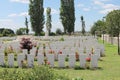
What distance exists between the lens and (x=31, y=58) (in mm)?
18688

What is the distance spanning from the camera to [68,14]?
83.2 metres

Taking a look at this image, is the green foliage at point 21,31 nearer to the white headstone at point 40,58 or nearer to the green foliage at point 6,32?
Result: the green foliage at point 6,32

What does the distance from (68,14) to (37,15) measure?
295 inches

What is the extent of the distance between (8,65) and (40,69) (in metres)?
9.12

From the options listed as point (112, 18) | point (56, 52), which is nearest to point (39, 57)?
point (56, 52)

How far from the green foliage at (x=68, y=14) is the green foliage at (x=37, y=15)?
17.9 ft

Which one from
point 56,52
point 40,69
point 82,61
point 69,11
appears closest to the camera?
point 40,69

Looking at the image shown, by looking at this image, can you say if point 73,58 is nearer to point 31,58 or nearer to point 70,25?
point 31,58

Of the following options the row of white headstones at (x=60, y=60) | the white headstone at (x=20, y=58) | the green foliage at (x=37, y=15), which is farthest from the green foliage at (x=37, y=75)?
the green foliage at (x=37, y=15)

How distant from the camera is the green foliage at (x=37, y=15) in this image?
263ft

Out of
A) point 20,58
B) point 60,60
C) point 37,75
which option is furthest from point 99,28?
point 37,75

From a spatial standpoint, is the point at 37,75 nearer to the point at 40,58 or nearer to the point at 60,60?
the point at 60,60

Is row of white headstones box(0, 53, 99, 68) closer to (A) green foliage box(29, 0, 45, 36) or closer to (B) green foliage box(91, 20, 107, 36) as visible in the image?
(B) green foliage box(91, 20, 107, 36)

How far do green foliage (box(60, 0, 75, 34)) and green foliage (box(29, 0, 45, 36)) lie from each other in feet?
17.9
